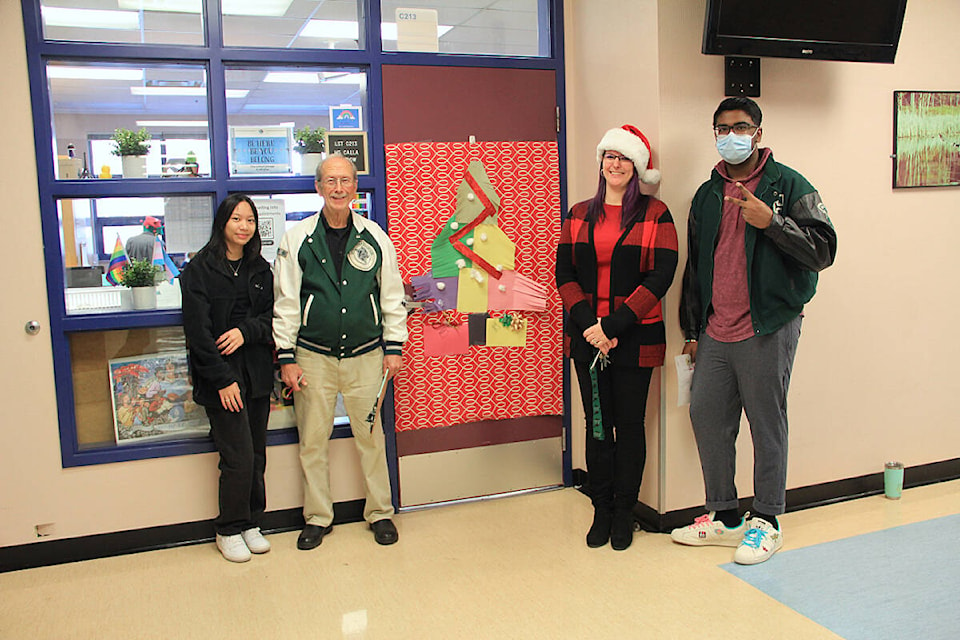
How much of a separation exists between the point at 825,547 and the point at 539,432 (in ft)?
4.33

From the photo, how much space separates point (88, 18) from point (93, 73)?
0.67ft

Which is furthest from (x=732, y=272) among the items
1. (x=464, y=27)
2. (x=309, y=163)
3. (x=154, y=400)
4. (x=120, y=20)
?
(x=120, y=20)

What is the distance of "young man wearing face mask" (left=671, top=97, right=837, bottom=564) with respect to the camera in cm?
281

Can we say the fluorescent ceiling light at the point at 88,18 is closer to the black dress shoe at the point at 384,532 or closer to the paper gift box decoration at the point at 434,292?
the paper gift box decoration at the point at 434,292

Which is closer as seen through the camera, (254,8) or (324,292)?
(324,292)

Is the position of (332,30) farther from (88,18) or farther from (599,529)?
(599,529)

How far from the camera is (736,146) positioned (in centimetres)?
283

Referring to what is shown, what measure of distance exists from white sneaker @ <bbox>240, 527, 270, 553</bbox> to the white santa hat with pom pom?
205 centimetres

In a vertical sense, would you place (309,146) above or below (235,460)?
above

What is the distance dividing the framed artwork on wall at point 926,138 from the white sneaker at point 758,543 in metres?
1.68

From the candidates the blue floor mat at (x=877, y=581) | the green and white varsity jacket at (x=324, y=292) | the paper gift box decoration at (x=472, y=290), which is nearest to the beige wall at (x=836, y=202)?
the blue floor mat at (x=877, y=581)

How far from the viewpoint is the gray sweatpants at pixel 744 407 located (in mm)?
2867

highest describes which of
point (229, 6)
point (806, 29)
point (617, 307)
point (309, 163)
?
point (229, 6)

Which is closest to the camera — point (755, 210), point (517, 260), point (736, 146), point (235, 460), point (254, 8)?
point (755, 210)
